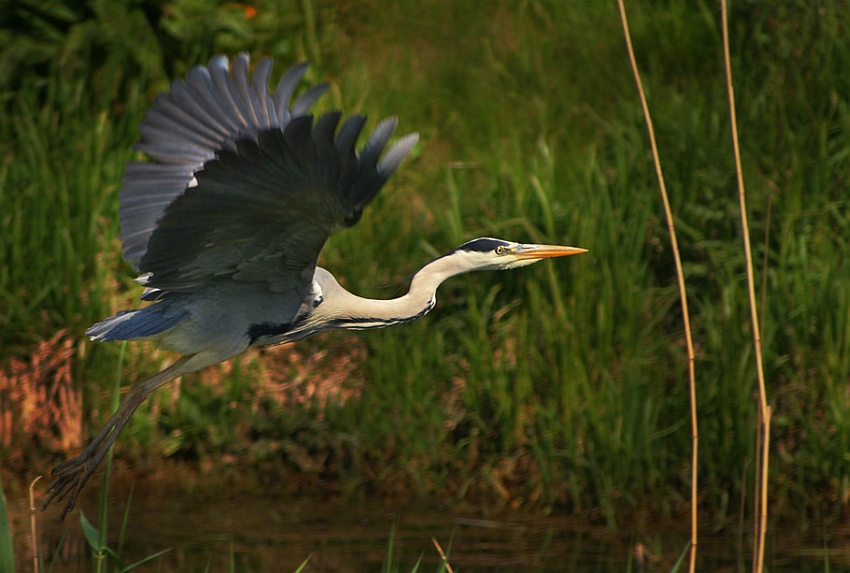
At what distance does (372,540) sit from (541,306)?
3.69ft

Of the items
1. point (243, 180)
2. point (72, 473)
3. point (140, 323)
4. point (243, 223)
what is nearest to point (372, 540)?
point (72, 473)

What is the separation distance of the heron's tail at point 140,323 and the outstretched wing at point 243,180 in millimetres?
137

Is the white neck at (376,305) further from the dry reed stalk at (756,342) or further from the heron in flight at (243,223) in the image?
the dry reed stalk at (756,342)

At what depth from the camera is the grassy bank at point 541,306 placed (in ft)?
14.3

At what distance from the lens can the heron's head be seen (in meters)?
3.77

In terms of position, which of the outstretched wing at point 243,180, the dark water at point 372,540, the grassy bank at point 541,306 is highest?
the outstretched wing at point 243,180

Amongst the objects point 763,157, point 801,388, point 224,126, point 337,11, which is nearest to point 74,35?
point 337,11

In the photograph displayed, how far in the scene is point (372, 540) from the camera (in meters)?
4.35

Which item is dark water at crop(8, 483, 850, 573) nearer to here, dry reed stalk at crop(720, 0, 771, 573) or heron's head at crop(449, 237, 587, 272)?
heron's head at crop(449, 237, 587, 272)

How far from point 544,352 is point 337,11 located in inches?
124

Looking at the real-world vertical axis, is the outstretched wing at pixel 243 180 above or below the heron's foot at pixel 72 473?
above

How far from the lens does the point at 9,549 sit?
236 cm

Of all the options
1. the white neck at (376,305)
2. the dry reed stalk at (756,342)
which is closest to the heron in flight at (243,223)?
the white neck at (376,305)

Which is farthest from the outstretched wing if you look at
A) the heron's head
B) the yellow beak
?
the yellow beak
